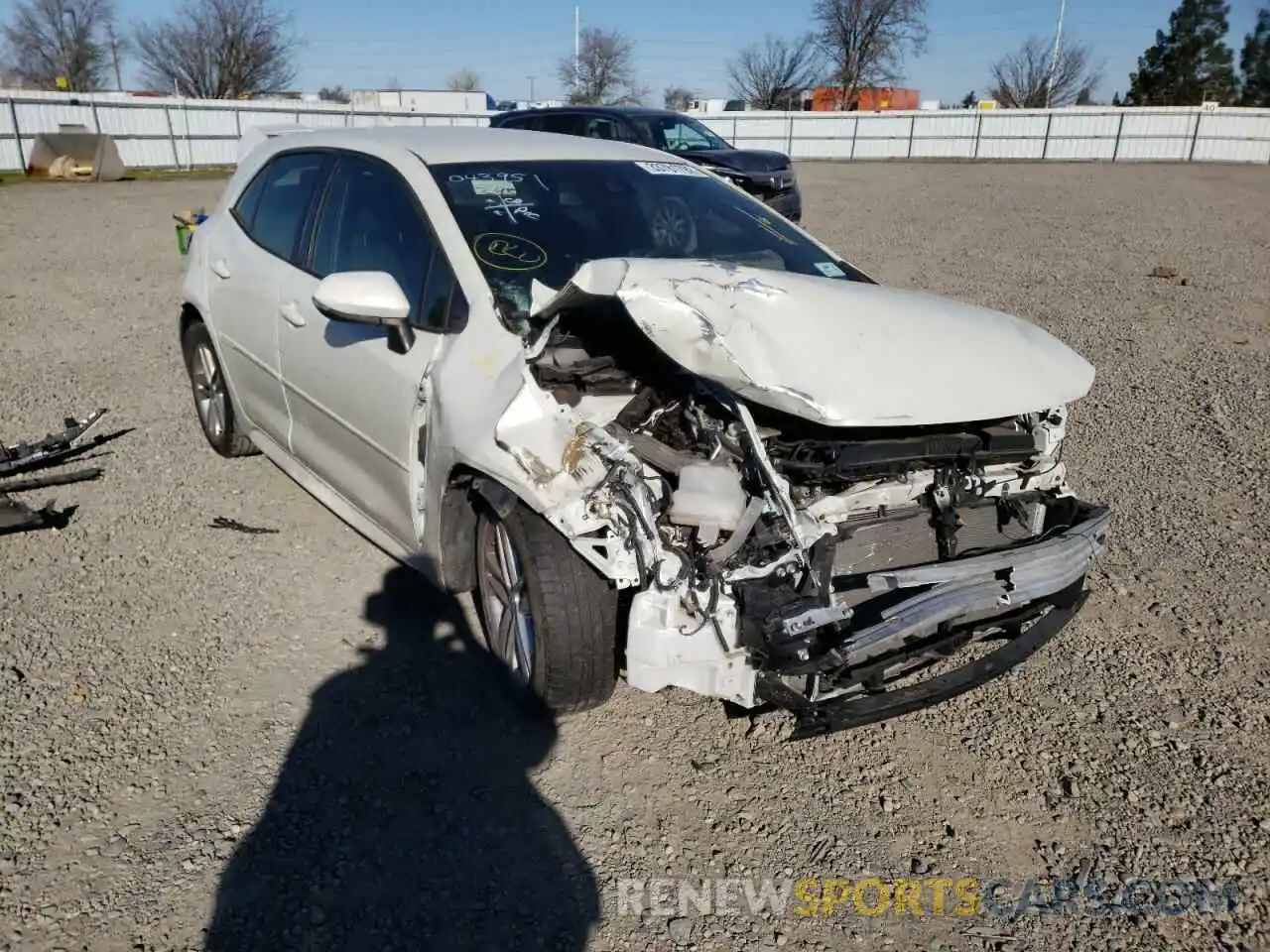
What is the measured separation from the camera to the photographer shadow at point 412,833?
2.34 meters

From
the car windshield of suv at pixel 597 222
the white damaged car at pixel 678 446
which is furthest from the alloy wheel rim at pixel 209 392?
the car windshield of suv at pixel 597 222

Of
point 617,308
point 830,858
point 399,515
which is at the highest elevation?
point 617,308

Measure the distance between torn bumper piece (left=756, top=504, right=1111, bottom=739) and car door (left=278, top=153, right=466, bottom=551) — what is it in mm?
1496

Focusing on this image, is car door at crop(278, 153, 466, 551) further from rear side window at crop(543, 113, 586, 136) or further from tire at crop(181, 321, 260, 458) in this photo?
rear side window at crop(543, 113, 586, 136)

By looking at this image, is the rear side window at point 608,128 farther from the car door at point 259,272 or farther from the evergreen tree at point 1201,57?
the evergreen tree at point 1201,57

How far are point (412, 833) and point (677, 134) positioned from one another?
41.5 feet

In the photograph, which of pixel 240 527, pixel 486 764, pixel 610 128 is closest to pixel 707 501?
pixel 486 764

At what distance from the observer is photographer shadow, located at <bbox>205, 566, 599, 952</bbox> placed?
7.68 feet

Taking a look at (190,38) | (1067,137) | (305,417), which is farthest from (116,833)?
(190,38)

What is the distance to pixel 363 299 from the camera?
3025 millimetres

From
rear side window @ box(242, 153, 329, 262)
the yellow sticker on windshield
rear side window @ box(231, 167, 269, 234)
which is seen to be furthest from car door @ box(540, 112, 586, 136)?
the yellow sticker on windshield

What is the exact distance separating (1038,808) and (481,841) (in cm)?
158

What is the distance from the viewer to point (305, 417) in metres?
3.95

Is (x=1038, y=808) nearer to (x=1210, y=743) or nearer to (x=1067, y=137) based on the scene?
(x=1210, y=743)
